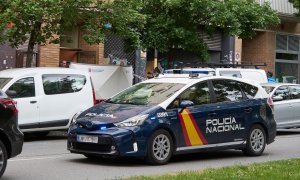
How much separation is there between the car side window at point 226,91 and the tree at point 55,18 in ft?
18.9

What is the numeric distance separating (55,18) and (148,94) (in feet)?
20.1

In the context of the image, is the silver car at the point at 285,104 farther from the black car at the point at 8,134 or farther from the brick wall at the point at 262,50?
the brick wall at the point at 262,50

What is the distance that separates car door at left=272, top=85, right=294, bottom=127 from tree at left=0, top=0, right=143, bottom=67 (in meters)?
4.50

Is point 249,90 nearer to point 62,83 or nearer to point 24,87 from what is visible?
point 62,83

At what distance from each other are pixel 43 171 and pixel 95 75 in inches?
363

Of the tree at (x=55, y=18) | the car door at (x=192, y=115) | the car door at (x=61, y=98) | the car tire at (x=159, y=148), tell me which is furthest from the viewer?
the tree at (x=55, y=18)

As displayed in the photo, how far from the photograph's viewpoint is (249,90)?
42.7 ft

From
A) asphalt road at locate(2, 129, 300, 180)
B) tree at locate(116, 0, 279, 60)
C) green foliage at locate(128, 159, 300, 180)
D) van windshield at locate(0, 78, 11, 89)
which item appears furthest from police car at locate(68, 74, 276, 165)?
tree at locate(116, 0, 279, 60)

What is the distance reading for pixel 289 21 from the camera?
32062 mm

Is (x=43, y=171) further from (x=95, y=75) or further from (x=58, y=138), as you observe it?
(x=95, y=75)

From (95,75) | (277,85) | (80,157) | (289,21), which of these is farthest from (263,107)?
(289,21)

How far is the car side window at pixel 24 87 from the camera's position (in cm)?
1488

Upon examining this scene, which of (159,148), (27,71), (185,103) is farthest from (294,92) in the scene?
(159,148)

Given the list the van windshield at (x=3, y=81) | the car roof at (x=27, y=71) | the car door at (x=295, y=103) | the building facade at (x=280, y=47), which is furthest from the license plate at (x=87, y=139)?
the building facade at (x=280, y=47)
